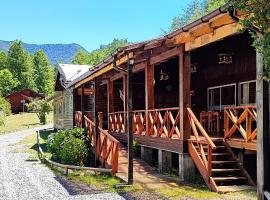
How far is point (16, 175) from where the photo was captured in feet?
48.5

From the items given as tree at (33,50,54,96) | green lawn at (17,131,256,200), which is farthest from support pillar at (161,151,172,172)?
tree at (33,50,54,96)

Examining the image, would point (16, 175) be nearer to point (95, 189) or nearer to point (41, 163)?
point (41, 163)

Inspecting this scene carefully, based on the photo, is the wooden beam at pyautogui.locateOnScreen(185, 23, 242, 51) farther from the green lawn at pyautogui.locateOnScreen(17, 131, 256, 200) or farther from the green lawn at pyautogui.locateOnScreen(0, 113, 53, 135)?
the green lawn at pyautogui.locateOnScreen(0, 113, 53, 135)

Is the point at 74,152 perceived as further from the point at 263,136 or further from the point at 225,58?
the point at 263,136

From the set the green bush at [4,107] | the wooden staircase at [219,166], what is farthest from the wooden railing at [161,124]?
the green bush at [4,107]

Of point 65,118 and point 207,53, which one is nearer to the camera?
point 207,53

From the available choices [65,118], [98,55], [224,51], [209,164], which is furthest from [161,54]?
[98,55]

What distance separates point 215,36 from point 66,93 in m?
23.3

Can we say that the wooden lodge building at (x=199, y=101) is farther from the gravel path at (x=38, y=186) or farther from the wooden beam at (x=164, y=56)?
the gravel path at (x=38, y=186)

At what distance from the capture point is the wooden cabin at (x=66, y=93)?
28906 millimetres

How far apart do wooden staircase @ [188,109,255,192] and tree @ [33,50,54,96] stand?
8040 centimetres

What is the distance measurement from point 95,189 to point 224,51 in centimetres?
679

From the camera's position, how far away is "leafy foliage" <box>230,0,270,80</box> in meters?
4.47

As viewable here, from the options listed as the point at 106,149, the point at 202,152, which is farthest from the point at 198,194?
the point at 106,149
